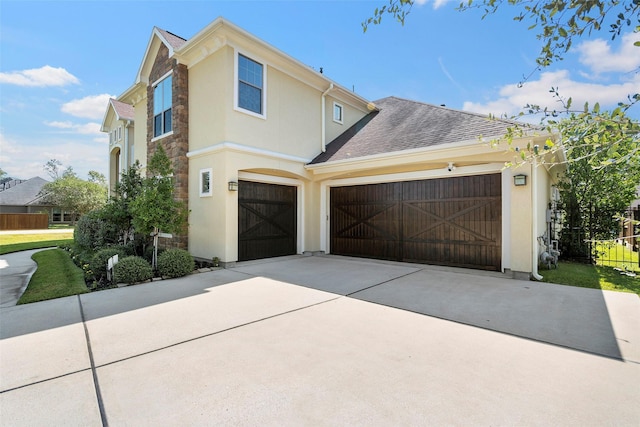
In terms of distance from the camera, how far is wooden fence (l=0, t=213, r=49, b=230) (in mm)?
25266

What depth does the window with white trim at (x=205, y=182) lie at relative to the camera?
8.69 m

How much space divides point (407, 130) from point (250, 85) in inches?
195

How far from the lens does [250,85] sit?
28.6 ft

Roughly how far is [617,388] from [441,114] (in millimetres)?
8632

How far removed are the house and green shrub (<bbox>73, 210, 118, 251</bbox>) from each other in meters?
2.13

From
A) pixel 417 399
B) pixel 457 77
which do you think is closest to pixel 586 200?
pixel 457 77

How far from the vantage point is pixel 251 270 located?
7.75 metres

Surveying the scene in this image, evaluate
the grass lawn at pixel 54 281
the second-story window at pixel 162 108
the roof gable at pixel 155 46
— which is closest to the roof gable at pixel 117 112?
the roof gable at pixel 155 46

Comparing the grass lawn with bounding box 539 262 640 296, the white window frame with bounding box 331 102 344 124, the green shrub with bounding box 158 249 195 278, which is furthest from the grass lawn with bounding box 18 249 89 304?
the grass lawn with bounding box 539 262 640 296

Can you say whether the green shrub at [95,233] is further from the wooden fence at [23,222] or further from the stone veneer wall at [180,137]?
the wooden fence at [23,222]

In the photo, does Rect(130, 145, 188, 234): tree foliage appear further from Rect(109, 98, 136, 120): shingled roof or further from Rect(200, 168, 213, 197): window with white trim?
Rect(109, 98, 136, 120): shingled roof

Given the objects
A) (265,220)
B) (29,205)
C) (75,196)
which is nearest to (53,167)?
(29,205)

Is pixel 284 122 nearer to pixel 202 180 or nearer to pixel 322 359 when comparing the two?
pixel 202 180

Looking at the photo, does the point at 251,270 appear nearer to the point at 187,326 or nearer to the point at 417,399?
the point at 187,326
